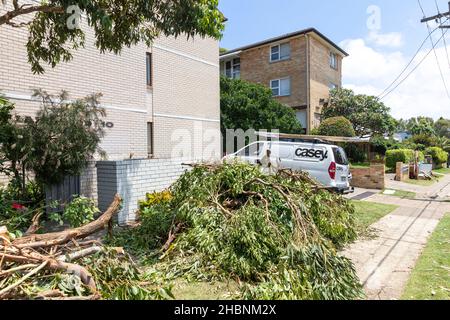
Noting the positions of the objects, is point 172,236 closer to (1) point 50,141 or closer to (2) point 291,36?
(1) point 50,141

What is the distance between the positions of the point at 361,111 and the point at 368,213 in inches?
648

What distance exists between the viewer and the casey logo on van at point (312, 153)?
11180 mm

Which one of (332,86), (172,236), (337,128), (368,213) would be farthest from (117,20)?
(332,86)

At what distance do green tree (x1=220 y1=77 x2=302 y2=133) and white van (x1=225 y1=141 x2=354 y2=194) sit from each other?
5654mm

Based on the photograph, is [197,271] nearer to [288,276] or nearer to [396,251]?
[288,276]

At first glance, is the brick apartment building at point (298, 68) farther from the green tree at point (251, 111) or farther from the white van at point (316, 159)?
the white van at point (316, 159)

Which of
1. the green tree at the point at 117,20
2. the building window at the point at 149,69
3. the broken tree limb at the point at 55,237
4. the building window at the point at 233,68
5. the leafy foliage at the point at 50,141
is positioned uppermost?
the building window at the point at 233,68

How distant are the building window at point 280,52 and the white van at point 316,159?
12.8 m

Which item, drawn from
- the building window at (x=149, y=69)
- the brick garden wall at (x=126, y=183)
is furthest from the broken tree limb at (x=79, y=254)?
the building window at (x=149, y=69)

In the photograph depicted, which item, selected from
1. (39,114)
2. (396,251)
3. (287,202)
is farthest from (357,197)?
(39,114)

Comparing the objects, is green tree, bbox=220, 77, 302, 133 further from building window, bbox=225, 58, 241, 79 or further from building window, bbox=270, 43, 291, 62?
building window, bbox=225, 58, 241, 79

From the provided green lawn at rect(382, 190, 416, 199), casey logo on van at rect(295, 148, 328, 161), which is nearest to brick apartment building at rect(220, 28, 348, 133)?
green lawn at rect(382, 190, 416, 199)

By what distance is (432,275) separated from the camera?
15.2 feet
